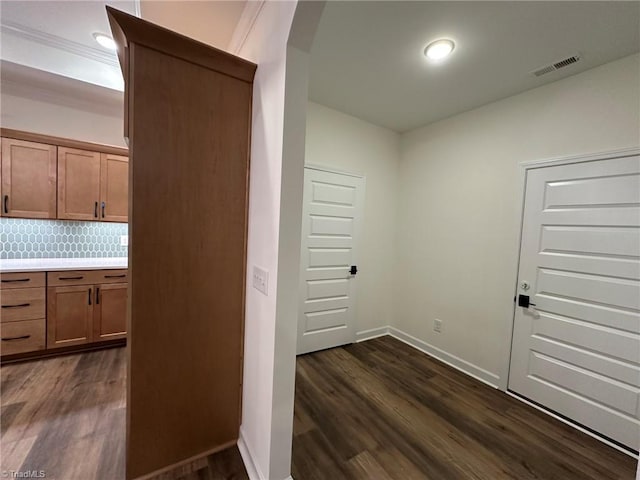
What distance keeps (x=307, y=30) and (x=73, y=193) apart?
3068mm

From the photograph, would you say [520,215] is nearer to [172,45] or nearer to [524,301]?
[524,301]

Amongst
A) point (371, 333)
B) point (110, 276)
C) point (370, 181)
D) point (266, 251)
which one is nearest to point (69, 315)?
point (110, 276)

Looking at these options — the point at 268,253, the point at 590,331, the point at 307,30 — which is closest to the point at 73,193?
the point at 268,253

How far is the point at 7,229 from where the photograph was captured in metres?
2.70

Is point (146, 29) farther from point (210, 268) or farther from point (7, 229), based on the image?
point (7, 229)

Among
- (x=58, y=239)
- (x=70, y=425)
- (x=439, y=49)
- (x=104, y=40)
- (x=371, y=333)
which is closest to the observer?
(x=70, y=425)

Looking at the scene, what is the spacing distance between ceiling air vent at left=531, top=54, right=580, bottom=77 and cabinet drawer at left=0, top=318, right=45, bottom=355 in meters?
4.95

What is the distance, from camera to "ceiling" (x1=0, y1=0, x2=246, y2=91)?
1.83m

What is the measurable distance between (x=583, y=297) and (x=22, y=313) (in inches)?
193

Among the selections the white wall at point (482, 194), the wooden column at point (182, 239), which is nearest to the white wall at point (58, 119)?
the wooden column at point (182, 239)

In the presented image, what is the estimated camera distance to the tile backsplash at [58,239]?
107 inches

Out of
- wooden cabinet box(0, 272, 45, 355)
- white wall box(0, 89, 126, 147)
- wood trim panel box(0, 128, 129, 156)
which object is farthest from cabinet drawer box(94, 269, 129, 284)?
white wall box(0, 89, 126, 147)

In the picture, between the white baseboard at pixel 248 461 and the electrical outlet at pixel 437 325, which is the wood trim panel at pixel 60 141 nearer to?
the white baseboard at pixel 248 461

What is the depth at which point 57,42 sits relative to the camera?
2301 mm
